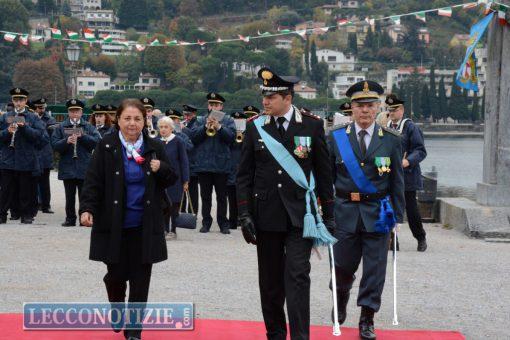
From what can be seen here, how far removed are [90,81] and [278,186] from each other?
150 meters

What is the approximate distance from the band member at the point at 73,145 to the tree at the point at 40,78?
112613mm

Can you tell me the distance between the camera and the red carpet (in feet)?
23.6

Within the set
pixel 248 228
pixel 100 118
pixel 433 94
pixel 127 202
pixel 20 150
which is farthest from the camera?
pixel 433 94

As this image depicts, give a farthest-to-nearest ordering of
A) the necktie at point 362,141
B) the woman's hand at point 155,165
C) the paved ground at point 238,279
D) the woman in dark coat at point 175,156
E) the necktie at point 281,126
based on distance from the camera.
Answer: the woman in dark coat at point 175,156
the paved ground at point 238,279
the necktie at point 362,141
the woman's hand at point 155,165
the necktie at point 281,126

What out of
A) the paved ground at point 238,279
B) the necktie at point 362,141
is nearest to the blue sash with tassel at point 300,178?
the necktie at point 362,141

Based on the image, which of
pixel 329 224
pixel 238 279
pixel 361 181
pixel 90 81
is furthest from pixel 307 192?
pixel 90 81

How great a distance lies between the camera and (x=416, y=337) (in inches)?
297

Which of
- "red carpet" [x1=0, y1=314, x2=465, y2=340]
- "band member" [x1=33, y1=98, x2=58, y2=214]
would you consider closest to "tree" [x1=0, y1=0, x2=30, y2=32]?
"band member" [x1=33, y1=98, x2=58, y2=214]

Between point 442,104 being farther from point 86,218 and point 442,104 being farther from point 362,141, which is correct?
point 86,218

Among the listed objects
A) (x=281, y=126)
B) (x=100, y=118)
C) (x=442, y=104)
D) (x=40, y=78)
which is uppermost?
(x=281, y=126)

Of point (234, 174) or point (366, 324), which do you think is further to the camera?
point (234, 174)

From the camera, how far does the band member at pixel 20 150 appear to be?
48.4 ft

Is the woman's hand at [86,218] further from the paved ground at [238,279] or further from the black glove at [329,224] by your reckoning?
the paved ground at [238,279]

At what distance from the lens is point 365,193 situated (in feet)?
25.1
